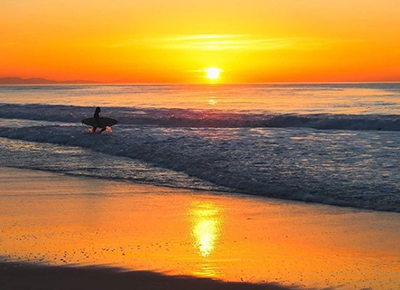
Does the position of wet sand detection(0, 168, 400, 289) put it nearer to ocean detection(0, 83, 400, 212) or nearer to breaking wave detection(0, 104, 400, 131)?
ocean detection(0, 83, 400, 212)

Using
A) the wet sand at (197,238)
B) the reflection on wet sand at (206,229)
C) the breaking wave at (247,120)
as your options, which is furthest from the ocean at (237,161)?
the breaking wave at (247,120)

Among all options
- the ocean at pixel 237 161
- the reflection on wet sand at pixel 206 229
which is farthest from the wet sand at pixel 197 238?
the ocean at pixel 237 161

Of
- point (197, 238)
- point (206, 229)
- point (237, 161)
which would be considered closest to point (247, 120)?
point (237, 161)

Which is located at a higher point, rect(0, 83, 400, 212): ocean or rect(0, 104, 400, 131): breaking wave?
rect(0, 83, 400, 212): ocean

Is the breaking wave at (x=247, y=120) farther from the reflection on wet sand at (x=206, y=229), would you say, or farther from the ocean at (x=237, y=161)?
the reflection on wet sand at (x=206, y=229)

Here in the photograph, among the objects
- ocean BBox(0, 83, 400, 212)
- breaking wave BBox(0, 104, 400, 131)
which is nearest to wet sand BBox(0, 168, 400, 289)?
ocean BBox(0, 83, 400, 212)

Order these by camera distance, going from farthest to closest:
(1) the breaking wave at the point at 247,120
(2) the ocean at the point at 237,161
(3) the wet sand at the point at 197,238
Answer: (1) the breaking wave at the point at 247,120, (2) the ocean at the point at 237,161, (3) the wet sand at the point at 197,238

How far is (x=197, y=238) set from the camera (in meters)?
7.94

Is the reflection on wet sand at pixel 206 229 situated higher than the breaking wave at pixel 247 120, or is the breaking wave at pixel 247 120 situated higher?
the reflection on wet sand at pixel 206 229

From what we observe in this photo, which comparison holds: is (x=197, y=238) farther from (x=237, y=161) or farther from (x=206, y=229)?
(x=237, y=161)

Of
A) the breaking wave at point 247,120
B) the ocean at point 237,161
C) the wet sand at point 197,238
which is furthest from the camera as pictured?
the breaking wave at point 247,120

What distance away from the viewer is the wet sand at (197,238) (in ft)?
21.0

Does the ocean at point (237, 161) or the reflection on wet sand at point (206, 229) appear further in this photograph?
the ocean at point (237, 161)

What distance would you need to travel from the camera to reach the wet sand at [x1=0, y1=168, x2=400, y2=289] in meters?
6.41
